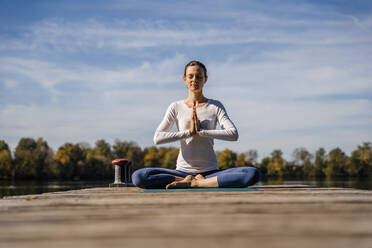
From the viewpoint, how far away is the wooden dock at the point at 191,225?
4.83 ft

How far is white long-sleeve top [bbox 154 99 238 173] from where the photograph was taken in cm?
466

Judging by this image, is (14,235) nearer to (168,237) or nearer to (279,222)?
(168,237)

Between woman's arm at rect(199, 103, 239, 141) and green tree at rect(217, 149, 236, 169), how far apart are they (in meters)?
73.7

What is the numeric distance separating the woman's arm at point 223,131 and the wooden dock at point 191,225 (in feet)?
6.66

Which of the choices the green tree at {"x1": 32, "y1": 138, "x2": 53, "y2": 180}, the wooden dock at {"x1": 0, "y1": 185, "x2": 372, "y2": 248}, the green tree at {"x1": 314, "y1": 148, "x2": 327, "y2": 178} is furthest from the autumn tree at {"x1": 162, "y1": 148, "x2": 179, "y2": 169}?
the wooden dock at {"x1": 0, "y1": 185, "x2": 372, "y2": 248}

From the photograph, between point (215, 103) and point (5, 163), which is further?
point (5, 163)

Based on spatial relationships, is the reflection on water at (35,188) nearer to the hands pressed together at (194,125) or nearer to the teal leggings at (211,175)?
the teal leggings at (211,175)

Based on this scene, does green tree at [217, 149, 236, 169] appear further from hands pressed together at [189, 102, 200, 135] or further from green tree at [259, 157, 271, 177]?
hands pressed together at [189, 102, 200, 135]

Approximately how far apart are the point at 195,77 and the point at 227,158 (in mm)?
75366

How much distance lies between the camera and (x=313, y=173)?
78.9m

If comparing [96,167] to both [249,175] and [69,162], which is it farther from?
[249,175]

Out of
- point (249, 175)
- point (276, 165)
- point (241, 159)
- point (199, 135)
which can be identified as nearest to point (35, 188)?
point (199, 135)

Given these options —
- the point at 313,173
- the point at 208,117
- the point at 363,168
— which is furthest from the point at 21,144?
the point at 208,117

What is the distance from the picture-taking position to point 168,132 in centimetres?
480
